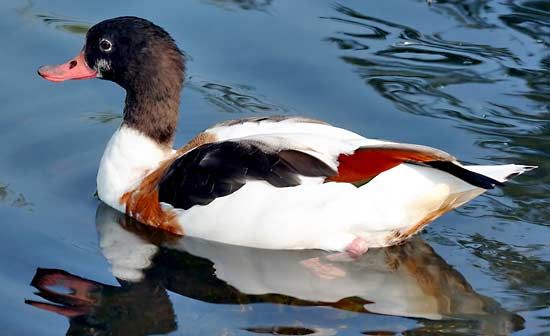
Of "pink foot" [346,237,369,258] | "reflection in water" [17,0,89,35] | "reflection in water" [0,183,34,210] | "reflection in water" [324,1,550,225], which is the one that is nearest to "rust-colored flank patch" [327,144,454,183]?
"pink foot" [346,237,369,258]

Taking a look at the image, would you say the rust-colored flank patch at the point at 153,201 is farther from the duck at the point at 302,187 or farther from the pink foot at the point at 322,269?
the pink foot at the point at 322,269

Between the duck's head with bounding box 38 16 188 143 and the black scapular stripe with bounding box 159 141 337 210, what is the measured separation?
1.72 ft

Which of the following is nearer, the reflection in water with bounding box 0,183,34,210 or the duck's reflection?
the duck's reflection

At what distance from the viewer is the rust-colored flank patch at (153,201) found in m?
8.71

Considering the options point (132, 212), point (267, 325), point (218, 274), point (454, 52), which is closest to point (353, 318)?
point (267, 325)

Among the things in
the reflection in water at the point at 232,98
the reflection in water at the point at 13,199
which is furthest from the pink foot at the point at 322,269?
the reflection in water at the point at 232,98

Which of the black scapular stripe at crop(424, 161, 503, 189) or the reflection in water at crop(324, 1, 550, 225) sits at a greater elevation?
the reflection in water at crop(324, 1, 550, 225)

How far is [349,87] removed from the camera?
1066 cm

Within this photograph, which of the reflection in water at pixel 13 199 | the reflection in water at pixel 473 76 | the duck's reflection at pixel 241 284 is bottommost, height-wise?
the duck's reflection at pixel 241 284

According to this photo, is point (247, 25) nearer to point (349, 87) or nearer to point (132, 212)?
point (349, 87)

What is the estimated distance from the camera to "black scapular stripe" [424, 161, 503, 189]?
7.98m

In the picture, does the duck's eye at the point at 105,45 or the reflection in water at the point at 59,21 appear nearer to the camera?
the duck's eye at the point at 105,45

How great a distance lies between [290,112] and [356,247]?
211 centimetres

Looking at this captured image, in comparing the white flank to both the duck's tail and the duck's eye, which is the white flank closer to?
the duck's tail
